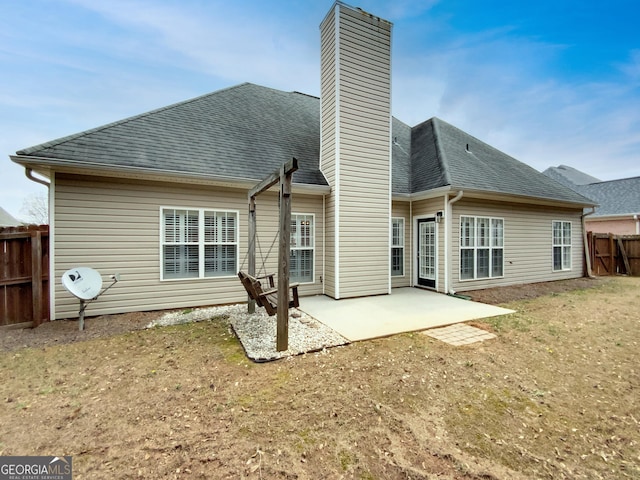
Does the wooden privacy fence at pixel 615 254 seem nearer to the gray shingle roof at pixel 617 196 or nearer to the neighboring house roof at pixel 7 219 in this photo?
the gray shingle roof at pixel 617 196

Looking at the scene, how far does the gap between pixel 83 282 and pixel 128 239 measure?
44.4 inches

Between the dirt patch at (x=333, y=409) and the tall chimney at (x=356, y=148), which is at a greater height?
the tall chimney at (x=356, y=148)

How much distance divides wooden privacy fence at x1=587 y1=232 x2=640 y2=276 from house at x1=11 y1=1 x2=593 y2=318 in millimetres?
3877

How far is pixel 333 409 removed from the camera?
2631 mm

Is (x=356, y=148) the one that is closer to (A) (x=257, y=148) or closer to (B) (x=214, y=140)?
(A) (x=257, y=148)

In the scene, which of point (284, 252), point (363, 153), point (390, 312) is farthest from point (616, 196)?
point (284, 252)

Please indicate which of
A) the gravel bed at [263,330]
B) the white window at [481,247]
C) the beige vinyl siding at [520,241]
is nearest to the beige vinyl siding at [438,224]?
the beige vinyl siding at [520,241]

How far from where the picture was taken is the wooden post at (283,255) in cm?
377

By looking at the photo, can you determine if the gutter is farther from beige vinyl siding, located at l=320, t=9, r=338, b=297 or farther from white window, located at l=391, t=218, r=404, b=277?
white window, located at l=391, t=218, r=404, b=277

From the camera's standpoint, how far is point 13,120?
14.8 m

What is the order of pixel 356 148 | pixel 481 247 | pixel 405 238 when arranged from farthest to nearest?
pixel 405 238 → pixel 481 247 → pixel 356 148

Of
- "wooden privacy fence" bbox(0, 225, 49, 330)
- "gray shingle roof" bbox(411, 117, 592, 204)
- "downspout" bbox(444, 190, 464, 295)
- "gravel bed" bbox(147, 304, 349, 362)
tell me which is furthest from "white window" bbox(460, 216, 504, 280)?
"wooden privacy fence" bbox(0, 225, 49, 330)

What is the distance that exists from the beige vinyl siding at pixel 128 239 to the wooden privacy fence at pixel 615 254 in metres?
15.1

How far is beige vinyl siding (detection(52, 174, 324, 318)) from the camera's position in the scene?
5.30 metres
